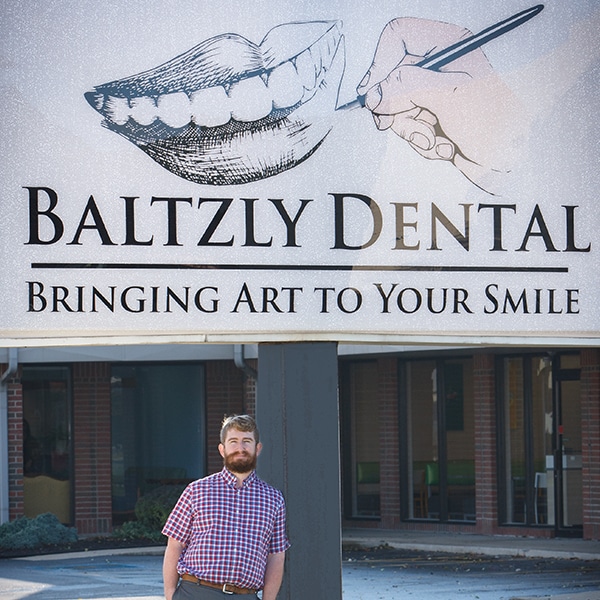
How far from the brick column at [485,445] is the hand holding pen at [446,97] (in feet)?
44.7

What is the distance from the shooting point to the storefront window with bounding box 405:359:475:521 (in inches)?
828

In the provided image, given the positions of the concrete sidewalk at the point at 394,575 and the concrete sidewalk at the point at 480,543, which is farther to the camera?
the concrete sidewalk at the point at 480,543

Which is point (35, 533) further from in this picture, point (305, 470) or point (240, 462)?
point (240, 462)

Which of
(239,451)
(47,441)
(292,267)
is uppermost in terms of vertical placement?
(292,267)

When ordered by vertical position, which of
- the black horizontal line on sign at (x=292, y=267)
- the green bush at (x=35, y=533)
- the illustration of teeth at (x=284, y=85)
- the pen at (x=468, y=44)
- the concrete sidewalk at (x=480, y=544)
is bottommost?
the concrete sidewalk at (x=480, y=544)

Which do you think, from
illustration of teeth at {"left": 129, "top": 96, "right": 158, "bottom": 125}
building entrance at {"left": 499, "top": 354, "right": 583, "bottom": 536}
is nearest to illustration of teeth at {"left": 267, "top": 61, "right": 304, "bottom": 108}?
illustration of teeth at {"left": 129, "top": 96, "right": 158, "bottom": 125}

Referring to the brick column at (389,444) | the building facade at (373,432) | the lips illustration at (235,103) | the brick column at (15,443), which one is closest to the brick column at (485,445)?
the building facade at (373,432)

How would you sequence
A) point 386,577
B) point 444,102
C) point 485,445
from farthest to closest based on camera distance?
point 485,445
point 386,577
point 444,102

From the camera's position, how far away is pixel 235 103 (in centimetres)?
656

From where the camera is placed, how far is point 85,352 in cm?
2172

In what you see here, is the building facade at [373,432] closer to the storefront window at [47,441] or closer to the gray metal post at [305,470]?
the storefront window at [47,441]

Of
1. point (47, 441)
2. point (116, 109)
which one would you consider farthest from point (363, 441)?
point (116, 109)

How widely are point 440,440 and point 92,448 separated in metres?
5.60

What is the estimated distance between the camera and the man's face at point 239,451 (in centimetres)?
577
